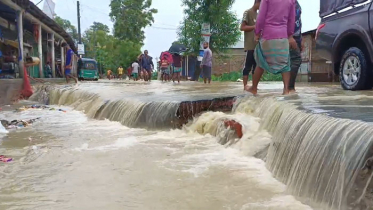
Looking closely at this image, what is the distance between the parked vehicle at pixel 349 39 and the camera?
5.83 m

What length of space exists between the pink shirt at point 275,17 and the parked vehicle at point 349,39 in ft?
4.59

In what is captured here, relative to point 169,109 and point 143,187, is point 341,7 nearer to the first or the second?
point 169,109

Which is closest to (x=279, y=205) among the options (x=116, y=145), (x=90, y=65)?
(x=116, y=145)

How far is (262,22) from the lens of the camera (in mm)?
5180

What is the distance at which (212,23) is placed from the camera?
2091cm

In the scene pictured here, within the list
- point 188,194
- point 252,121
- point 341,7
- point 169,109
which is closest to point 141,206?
point 188,194

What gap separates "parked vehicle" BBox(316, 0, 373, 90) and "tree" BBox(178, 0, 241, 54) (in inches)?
537

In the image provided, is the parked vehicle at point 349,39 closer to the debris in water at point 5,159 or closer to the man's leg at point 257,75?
the man's leg at point 257,75

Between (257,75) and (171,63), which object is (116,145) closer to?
(257,75)

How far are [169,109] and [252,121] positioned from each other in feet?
5.07

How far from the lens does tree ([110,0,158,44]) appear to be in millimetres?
43125

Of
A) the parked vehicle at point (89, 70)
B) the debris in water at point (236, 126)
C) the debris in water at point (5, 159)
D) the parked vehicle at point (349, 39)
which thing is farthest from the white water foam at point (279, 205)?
the parked vehicle at point (89, 70)

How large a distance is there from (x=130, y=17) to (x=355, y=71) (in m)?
38.9

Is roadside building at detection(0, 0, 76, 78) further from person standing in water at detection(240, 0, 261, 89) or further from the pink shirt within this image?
the pink shirt
